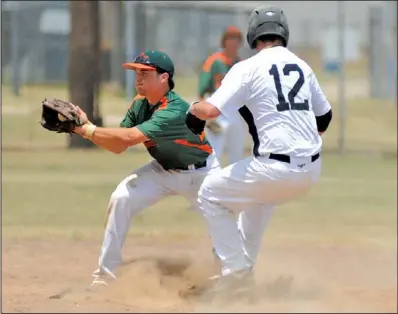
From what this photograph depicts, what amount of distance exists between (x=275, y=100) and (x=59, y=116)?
1.38 meters

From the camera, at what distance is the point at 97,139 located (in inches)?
255

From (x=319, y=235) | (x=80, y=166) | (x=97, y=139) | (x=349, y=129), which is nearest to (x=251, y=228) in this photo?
(x=97, y=139)

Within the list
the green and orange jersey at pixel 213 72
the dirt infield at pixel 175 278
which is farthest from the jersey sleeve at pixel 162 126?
the green and orange jersey at pixel 213 72

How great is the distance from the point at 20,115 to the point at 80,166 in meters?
4.85

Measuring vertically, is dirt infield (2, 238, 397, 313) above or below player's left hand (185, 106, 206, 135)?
below

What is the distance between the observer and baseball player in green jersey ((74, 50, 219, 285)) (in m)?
6.86

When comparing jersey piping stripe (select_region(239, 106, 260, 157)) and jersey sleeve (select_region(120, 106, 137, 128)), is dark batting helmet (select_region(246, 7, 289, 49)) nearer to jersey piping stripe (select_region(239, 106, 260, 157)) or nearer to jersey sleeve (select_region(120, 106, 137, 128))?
jersey piping stripe (select_region(239, 106, 260, 157))

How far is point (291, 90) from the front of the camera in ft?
21.4

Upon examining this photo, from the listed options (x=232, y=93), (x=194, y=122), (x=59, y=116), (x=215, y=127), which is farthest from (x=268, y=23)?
(x=215, y=127)

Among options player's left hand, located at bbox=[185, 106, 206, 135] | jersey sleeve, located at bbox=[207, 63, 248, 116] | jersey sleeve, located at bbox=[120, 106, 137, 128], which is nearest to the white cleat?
jersey sleeve, located at bbox=[120, 106, 137, 128]

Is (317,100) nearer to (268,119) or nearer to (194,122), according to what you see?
(268,119)

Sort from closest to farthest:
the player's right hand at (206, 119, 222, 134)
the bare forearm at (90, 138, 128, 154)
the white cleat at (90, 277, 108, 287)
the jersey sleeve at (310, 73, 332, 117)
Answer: the bare forearm at (90, 138, 128, 154) → the jersey sleeve at (310, 73, 332, 117) → the white cleat at (90, 277, 108, 287) → the player's right hand at (206, 119, 222, 134)

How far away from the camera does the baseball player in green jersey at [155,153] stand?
686 centimetres

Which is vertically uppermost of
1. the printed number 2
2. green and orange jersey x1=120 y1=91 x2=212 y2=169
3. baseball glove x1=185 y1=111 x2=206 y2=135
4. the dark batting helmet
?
the dark batting helmet
